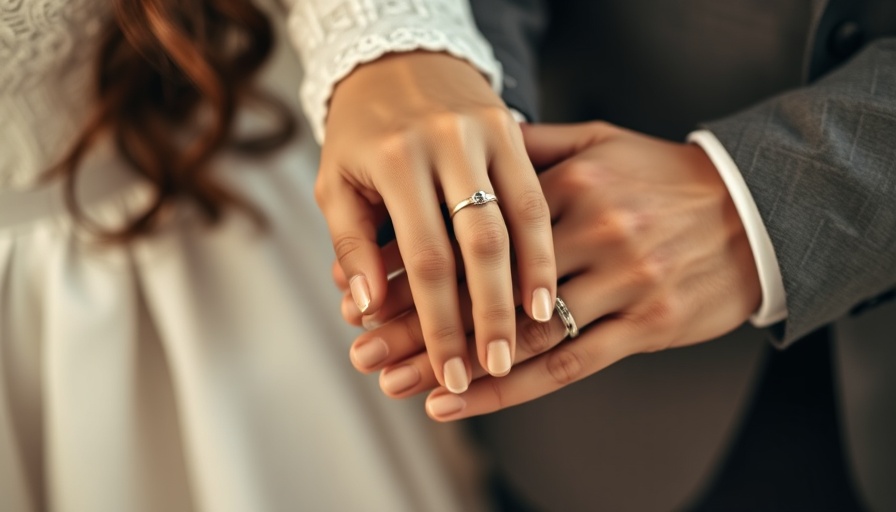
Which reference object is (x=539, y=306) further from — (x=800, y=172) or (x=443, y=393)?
(x=800, y=172)

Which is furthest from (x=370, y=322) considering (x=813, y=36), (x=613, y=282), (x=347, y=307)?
(x=813, y=36)

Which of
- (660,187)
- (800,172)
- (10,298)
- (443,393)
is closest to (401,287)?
(443,393)

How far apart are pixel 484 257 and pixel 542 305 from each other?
7 centimetres

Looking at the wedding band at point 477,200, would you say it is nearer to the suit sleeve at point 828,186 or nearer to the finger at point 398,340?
the finger at point 398,340

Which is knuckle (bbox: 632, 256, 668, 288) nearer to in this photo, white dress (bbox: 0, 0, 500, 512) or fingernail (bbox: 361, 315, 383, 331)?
fingernail (bbox: 361, 315, 383, 331)

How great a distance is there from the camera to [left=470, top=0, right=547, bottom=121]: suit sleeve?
790mm

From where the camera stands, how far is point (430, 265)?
55 centimetres

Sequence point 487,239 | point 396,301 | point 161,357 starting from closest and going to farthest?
point 487,239 → point 396,301 → point 161,357

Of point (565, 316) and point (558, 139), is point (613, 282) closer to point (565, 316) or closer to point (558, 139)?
point (565, 316)

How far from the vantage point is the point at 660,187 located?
689 mm

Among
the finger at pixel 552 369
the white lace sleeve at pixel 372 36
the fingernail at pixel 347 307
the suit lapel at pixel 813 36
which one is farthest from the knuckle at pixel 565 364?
the suit lapel at pixel 813 36

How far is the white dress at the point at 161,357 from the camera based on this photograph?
74 centimetres

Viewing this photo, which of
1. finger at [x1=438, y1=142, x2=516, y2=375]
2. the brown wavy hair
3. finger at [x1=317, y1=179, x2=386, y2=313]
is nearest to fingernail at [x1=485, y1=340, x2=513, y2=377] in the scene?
finger at [x1=438, y1=142, x2=516, y2=375]

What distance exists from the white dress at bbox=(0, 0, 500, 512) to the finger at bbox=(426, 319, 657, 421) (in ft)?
0.75
